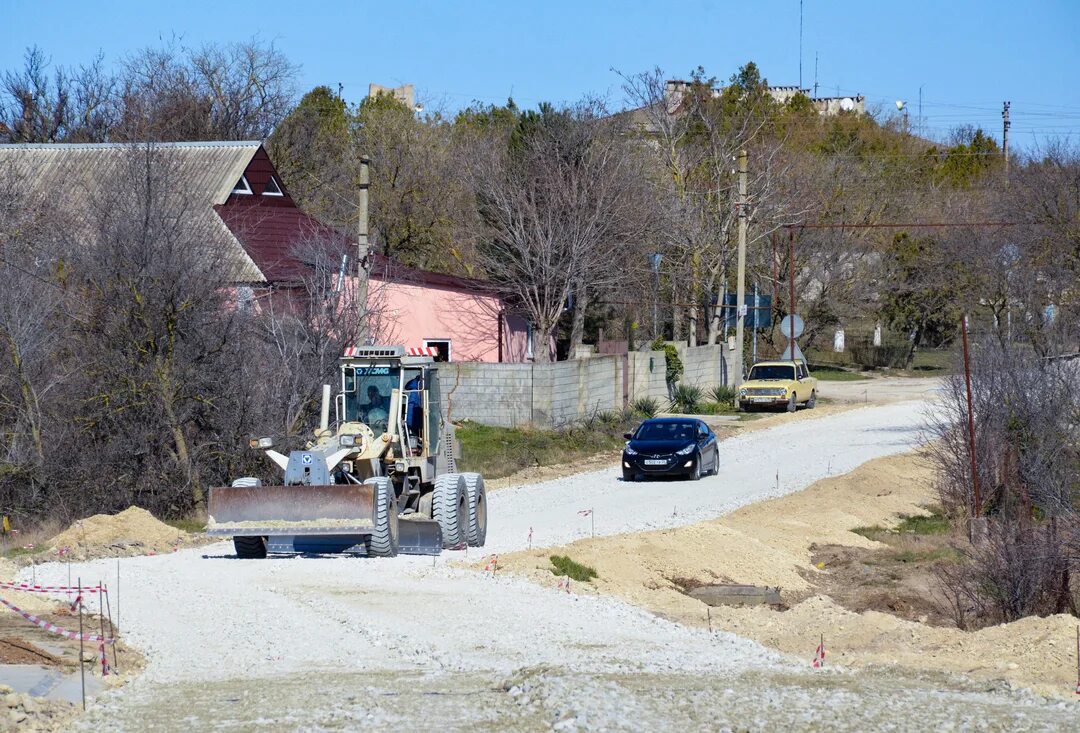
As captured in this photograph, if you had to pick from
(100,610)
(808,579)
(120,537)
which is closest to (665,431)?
(808,579)

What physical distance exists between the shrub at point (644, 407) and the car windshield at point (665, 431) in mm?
9891

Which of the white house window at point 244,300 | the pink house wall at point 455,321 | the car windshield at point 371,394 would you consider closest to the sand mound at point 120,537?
the car windshield at point 371,394

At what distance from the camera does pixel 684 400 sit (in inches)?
1797

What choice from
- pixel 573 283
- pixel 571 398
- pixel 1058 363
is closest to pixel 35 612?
pixel 1058 363

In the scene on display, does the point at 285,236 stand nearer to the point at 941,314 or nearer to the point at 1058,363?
the point at 1058,363

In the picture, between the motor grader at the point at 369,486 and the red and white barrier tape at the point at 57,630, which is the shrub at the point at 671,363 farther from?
the red and white barrier tape at the point at 57,630

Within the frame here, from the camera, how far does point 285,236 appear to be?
4169 cm

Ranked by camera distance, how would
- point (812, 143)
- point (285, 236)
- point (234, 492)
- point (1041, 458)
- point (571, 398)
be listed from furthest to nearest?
point (812, 143), point (285, 236), point (571, 398), point (1041, 458), point (234, 492)

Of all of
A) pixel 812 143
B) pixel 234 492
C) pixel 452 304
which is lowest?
pixel 234 492

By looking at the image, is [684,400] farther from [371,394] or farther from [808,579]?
[371,394]

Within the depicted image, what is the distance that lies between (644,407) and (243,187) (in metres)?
14.6

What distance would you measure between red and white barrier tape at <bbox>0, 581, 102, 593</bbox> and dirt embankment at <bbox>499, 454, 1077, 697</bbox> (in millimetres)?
5253

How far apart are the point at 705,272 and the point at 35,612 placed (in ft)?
139

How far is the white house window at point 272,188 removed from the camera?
45.6 m
